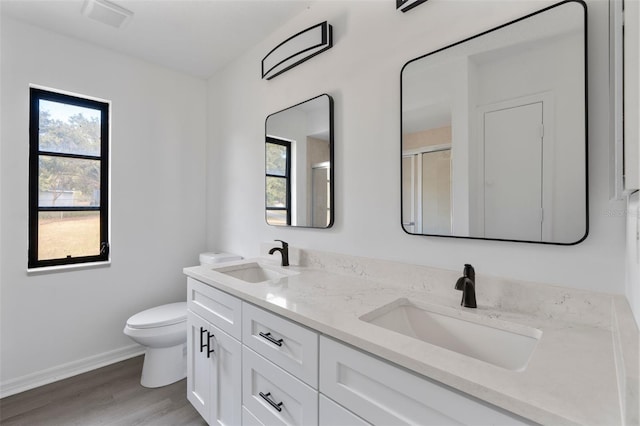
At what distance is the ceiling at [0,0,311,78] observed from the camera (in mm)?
1869

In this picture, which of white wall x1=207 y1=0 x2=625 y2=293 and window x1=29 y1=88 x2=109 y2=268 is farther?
window x1=29 y1=88 x2=109 y2=268

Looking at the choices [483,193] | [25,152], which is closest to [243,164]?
[25,152]

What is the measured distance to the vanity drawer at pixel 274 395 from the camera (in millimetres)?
1001

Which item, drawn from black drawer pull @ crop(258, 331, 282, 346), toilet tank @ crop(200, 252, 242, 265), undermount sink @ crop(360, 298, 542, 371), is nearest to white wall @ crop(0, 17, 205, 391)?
toilet tank @ crop(200, 252, 242, 265)

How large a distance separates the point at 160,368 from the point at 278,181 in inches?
60.6

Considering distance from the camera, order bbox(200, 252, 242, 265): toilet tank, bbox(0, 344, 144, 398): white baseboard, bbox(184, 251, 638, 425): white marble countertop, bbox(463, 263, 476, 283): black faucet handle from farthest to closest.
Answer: bbox(200, 252, 242, 265): toilet tank, bbox(0, 344, 144, 398): white baseboard, bbox(463, 263, 476, 283): black faucet handle, bbox(184, 251, 638, 425): white marble countertop

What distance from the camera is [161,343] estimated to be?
2023 millimetres

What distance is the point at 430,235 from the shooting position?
1.32 meters

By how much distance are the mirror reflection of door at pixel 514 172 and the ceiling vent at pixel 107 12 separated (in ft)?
7.44

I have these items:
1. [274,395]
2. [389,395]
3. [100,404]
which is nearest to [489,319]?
[389,395]

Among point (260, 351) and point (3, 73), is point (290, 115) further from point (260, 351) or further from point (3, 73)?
point (3, 73)

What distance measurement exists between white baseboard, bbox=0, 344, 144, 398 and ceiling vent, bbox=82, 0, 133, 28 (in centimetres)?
244

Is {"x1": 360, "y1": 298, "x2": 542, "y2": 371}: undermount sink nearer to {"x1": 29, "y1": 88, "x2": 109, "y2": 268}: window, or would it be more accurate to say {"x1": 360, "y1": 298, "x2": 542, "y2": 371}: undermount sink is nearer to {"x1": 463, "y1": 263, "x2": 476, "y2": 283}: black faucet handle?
{"x1": 463, "y1": 263, "x2": 476, "y2": 283}: black faucet handle

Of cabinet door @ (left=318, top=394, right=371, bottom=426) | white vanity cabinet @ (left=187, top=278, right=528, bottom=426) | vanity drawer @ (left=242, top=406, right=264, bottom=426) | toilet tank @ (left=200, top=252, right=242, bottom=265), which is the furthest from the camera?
toilet tank @ (left=200, top=252, right=242, bottom=265)
